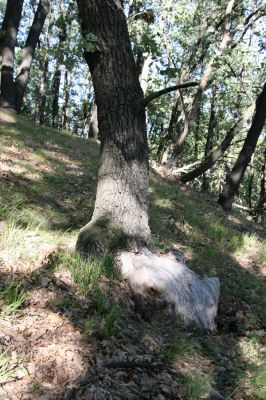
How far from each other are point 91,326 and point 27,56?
12.3 metres

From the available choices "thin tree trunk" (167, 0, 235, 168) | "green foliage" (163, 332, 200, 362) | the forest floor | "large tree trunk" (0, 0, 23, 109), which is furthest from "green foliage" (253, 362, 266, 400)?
"large tree trunk" (0, 0, 23, 109)

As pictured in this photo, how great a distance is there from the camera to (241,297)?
602 cm

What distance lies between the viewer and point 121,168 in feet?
16.3

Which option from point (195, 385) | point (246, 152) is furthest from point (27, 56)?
point (195, 385)

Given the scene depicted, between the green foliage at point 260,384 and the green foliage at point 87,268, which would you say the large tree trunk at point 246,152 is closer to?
the green foliage at point 87,268

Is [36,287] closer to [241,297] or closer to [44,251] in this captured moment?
[44,251]

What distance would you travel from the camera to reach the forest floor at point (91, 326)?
10.4ft

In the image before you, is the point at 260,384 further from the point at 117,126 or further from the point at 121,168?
the point at 117,126

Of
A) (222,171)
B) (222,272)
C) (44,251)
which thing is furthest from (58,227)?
(222,171)

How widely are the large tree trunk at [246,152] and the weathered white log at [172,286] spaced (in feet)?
21.8

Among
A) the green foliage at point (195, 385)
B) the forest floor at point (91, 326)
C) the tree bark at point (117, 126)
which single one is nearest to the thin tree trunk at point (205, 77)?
the forest floor at point (91, 326)

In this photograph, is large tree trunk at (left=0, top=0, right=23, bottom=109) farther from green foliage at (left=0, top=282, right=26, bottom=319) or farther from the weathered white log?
green foliage at (left=0, top=282, right=26, bottom=319)

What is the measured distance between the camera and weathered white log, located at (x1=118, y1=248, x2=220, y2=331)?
4.46 meters

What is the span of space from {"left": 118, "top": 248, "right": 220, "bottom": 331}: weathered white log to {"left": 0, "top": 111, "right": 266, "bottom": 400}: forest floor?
5.9 inches
